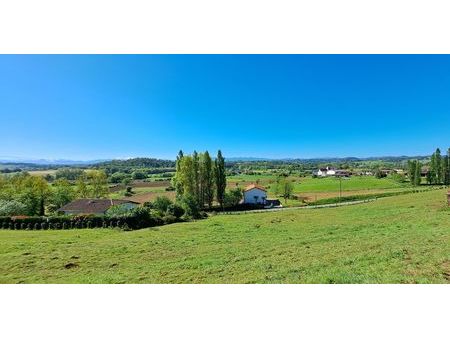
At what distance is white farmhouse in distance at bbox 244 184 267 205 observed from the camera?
31.2m

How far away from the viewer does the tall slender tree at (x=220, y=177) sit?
26.3m

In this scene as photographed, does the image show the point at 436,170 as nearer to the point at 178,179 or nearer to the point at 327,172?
the point at 327,172

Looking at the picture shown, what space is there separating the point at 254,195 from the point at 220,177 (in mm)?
6454

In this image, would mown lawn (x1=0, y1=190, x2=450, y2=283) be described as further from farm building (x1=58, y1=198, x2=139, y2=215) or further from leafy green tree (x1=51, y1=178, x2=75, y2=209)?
leafy green tree (x1=51, y1=178, x2=75, y2=209)

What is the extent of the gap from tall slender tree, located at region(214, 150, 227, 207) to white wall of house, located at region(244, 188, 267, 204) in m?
5.04

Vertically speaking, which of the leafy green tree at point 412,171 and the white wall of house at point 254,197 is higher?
the leafy green tree at point 412,171

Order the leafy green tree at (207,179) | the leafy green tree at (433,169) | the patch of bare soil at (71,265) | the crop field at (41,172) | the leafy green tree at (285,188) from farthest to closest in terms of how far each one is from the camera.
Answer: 1. the leafy green tree at (433,169)
2. the leafy green tree at (285,188)
3. the leafy green tree at (207,179)
4. the crop field at (41,172)
5. the patch of bare soil at (71,265)

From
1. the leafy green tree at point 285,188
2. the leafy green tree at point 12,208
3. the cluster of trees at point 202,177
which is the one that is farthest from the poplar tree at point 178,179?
the leafy green tree at point 285,188

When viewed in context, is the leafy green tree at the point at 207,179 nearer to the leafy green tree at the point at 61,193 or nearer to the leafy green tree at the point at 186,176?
the leafy green tree at the point at 186,176

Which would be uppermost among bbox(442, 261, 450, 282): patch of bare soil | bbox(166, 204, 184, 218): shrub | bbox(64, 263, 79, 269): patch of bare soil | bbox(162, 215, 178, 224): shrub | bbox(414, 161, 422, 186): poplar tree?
bbox(414, 161, 422, 186): poplar tree

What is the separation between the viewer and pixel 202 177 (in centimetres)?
2597

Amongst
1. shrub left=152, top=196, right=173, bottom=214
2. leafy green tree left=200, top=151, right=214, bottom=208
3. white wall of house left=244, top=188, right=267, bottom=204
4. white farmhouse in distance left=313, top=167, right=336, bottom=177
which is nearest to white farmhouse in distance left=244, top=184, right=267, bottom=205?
white wall of house left=244, top=188, right=267, bottom=204

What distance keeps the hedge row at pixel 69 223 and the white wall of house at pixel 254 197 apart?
1554cm

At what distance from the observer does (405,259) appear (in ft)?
20.2
